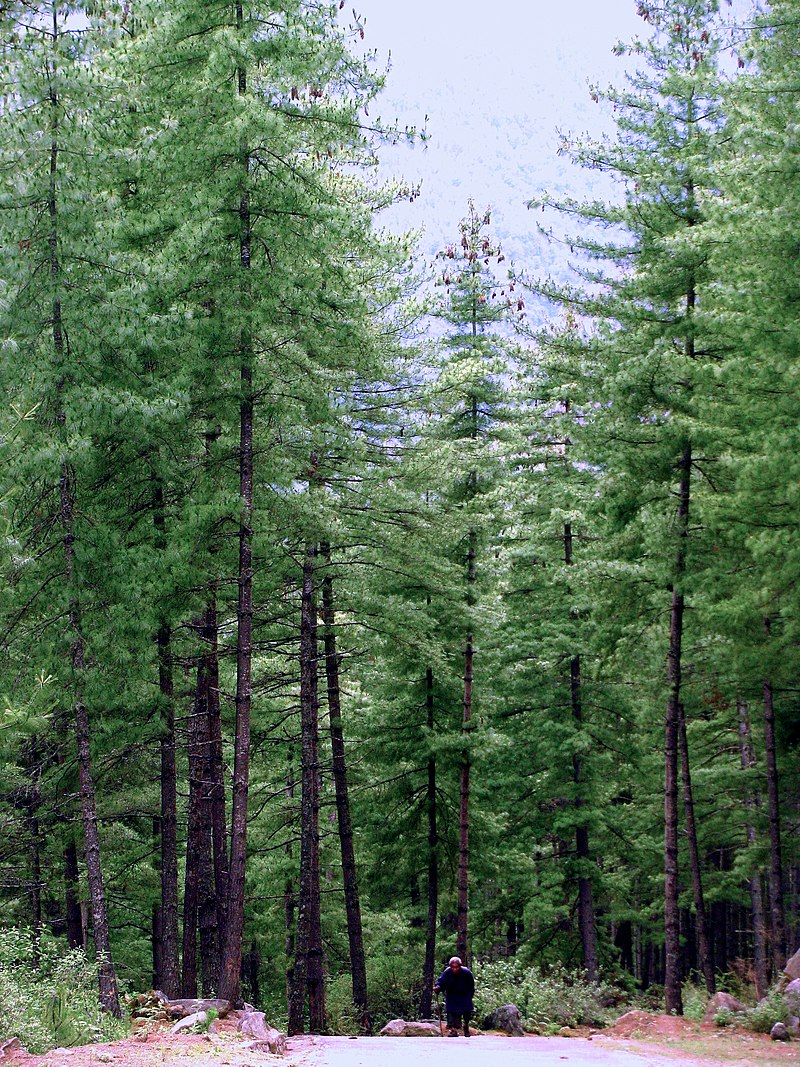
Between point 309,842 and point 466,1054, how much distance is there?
23.1ft

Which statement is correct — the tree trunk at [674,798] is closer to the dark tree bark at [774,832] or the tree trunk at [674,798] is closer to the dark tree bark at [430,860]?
the dark tree bark at [774,832]

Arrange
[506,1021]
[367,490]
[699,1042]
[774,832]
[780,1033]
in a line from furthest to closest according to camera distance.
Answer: [774,832] → [367,490] → [506,1021] → [780,1033] → [699,1042]

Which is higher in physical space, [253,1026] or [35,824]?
[35,824]

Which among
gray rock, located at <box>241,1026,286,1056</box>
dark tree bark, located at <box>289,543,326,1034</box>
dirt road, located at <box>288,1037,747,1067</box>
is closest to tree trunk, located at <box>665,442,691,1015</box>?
dirt road, located at <box>288,1037,747,1067</box>

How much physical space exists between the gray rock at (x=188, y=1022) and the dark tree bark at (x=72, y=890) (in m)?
8.51

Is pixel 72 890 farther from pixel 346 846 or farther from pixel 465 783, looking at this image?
pixel 465 783

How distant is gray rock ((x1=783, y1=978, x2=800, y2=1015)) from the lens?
45.4 feet

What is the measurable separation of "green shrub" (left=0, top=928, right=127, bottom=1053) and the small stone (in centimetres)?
844

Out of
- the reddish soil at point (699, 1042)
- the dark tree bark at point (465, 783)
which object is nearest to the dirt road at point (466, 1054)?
the reddish soil at point (699, 1042)

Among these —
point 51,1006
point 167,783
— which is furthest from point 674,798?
point 51,1006

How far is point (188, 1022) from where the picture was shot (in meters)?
11.3

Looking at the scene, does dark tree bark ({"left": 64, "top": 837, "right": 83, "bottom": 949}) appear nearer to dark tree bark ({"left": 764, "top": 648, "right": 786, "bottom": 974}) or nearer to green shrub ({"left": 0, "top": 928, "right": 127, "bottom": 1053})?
green shrub ({"left": 0, "top": 928, "right": 127, "bottom": 1053})

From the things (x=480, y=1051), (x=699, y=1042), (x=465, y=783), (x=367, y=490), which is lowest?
(x=699, y=1042)

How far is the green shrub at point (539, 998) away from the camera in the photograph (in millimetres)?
18578
